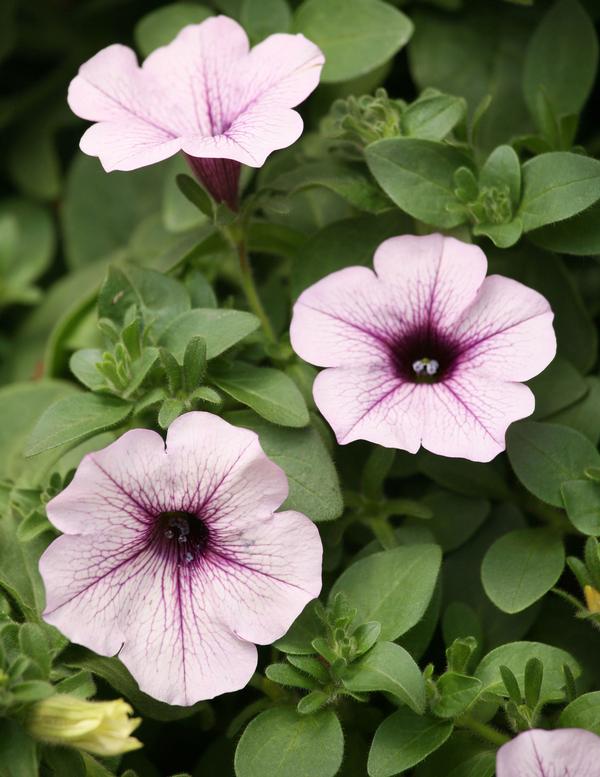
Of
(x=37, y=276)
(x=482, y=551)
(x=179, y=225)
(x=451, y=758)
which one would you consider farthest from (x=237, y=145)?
(x=37, y=276)

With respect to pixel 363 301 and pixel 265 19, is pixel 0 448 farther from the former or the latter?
pixel 265 19

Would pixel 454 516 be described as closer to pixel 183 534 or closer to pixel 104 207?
pixel 183 534

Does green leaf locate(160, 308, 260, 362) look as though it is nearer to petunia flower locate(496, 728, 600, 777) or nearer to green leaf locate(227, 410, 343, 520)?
green leaf locate(227, 410, 343, 520)

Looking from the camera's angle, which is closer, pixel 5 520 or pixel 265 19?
pixel 5 520

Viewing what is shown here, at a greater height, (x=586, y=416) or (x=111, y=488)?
(x=111, y=488)

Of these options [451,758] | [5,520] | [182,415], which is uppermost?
[182,415]

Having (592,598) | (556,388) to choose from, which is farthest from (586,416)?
(592,598)

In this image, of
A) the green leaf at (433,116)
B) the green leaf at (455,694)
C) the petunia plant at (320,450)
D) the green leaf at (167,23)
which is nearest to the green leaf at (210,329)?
the petunia plant at (320,450)
